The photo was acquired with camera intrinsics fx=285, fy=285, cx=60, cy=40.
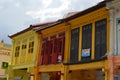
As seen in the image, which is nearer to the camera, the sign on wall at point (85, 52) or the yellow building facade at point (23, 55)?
the sign on wall at point (85, 52)

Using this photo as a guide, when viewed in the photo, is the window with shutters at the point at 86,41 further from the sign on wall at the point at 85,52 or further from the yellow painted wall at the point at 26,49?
the yellow painted wall at the point at 26,49

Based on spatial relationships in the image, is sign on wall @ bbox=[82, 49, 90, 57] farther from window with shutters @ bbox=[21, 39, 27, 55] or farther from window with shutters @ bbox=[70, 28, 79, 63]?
window with shutters @ bbox=[21, 39, 27, 55]

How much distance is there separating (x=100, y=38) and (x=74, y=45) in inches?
111

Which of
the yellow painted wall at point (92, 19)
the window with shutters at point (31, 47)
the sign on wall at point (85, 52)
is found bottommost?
the sign on wall at point (85, 52)

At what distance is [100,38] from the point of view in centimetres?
1658

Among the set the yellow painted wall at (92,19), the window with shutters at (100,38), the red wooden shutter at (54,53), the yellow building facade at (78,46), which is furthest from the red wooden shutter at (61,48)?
the window with shutters at (100,38)

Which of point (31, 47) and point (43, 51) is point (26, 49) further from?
point (43, 51)

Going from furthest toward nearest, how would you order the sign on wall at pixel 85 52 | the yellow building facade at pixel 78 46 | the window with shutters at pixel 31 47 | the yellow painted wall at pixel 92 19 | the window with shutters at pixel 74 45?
the window with shutters at pixel 31 47 < the window with shutters at pixel 74 45 < the sign on wall at pixel 85 52 < the yellow building facade at pixel 78 46 < the yellow painted wall at pixel 92 19

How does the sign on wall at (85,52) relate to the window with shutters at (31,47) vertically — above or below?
below

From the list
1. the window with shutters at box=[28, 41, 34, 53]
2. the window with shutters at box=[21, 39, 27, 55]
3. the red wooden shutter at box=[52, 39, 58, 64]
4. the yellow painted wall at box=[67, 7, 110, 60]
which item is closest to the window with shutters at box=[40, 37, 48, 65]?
the red wooden shutter at box=[52, 39, 58, 64]

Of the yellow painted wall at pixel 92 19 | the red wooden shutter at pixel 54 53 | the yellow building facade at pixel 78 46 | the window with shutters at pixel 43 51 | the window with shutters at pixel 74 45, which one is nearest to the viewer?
the yellow painted wall at pixel 92 19

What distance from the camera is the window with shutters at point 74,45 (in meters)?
18.7

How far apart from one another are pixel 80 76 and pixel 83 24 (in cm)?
433

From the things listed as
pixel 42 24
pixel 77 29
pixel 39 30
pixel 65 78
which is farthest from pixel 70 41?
pixel 42 24
